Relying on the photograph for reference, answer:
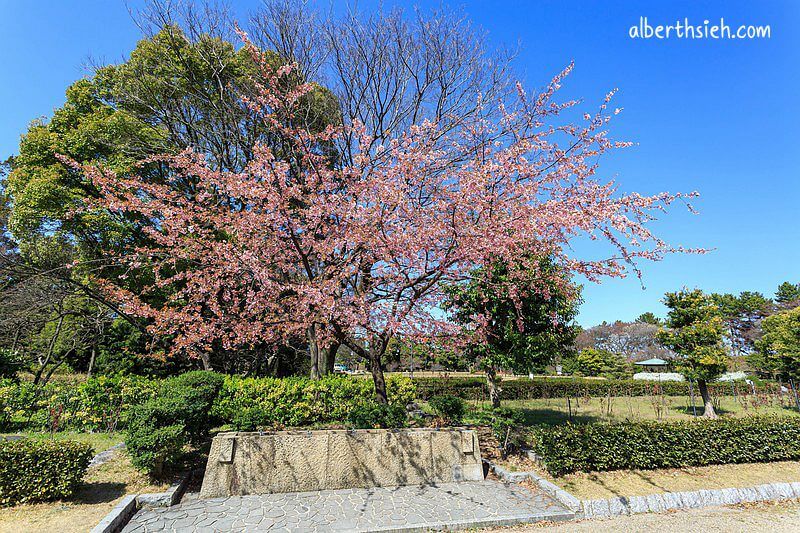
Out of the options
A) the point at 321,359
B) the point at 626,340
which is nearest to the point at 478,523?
the point at 321,359

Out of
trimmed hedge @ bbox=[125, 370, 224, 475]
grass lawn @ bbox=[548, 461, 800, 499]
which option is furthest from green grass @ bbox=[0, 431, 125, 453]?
grass lawn @ bbox=[548, 461, 800, 499]

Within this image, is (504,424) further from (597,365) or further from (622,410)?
(597,365)

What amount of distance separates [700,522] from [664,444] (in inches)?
76.2

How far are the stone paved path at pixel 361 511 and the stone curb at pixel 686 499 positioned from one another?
0.57 metres

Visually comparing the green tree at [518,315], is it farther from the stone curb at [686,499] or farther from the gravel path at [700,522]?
the gravel path at [700,522]

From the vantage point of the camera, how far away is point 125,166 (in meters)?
11.0

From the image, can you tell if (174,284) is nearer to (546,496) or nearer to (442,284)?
(442,284)

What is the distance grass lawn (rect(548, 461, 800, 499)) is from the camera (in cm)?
595

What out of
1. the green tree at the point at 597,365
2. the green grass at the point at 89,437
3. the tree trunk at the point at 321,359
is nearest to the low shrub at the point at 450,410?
the tree trunk at the point at 321,359

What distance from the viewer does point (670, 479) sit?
647cm

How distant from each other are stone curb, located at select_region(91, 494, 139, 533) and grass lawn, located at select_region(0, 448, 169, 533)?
0.45 ft

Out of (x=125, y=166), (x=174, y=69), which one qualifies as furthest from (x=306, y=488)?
(x=174, y=69)

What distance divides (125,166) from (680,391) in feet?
91.6

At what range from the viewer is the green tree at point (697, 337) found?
13.3 m
